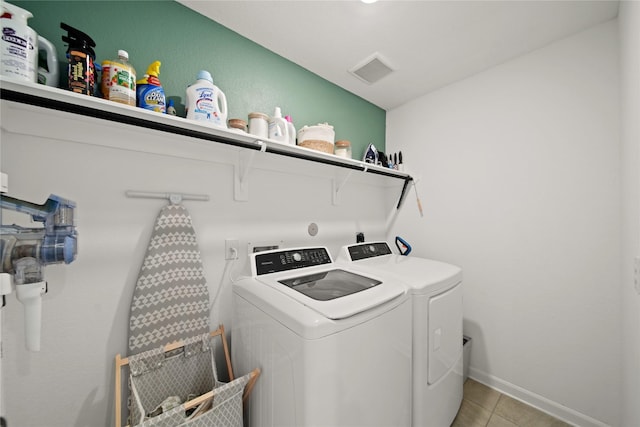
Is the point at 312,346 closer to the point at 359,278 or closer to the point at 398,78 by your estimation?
the point at 359,278

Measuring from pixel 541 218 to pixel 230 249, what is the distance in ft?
7.18

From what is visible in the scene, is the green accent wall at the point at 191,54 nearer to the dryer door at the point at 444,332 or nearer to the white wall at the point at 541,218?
the white wall at the point at 541,218

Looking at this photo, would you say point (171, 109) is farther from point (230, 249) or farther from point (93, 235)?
point (230, 249)

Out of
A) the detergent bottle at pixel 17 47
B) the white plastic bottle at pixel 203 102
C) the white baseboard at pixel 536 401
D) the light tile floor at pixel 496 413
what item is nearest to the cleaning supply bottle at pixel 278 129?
the white plastic bottle at pixel 203 102

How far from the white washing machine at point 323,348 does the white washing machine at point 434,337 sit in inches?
2.9

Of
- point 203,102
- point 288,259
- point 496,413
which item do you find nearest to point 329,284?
point 288,259

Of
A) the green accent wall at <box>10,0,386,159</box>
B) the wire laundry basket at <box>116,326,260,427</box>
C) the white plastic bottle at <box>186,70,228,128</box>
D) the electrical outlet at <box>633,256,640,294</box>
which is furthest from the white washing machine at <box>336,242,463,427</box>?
the green accent wall at <box>10,0,386,159</box>

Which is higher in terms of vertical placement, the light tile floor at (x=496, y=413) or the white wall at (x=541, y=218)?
the white wall at (x=541, y=218)

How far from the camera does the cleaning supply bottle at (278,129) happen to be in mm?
1425

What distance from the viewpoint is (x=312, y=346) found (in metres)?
0.83

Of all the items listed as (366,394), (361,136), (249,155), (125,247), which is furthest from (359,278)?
(361,136)

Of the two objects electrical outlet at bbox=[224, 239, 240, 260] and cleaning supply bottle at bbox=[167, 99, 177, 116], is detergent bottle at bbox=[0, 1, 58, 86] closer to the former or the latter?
cleaning supply bottle at bbox=[167, 99, 177, 116]

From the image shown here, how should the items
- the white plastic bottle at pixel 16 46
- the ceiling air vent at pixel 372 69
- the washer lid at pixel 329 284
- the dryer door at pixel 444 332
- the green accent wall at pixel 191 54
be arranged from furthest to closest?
1. the ceiling air vent at pixel 372 69
2. the dryer door at pixel 444 332
3. the washer lid at pixel 329 284
4. the green accent wall at pixel 191 54
5. the white plastic bottle at pixel 16 46

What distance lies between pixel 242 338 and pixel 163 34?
1.71 meters
